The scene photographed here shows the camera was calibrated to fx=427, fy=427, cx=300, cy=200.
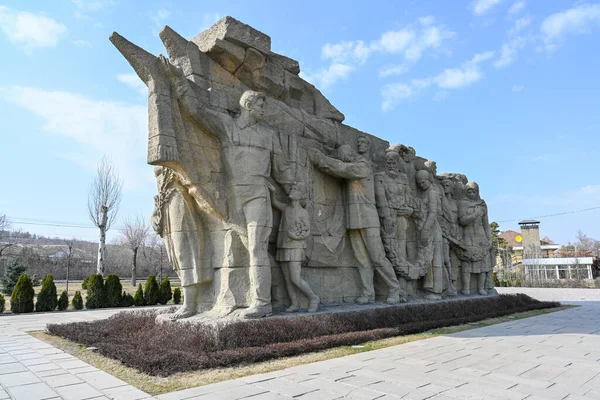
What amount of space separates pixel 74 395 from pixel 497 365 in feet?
15.3

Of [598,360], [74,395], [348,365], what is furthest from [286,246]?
[598,360]

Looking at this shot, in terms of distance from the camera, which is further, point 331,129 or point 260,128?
point 331,129

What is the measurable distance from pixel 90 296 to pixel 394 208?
11.5 meters

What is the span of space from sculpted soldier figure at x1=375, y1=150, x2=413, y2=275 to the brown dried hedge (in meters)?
1.34

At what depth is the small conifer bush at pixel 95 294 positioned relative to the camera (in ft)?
49.8

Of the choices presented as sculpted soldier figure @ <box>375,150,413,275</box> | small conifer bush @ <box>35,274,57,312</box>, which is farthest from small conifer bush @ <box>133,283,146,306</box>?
sculpted soldier figure @ <box>375,150,413,275</box>

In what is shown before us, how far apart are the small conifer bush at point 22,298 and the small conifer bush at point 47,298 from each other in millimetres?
339

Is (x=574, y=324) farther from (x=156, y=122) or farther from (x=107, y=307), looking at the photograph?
(x=107, y=307)

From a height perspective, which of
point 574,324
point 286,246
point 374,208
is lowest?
point 574,324

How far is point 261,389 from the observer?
13.4ft

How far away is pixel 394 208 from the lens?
9828mm

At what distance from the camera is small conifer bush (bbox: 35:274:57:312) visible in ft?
47.2

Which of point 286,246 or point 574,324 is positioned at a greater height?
point 286,246

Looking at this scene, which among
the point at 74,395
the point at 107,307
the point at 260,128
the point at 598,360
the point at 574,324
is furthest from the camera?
the point at 107,307
